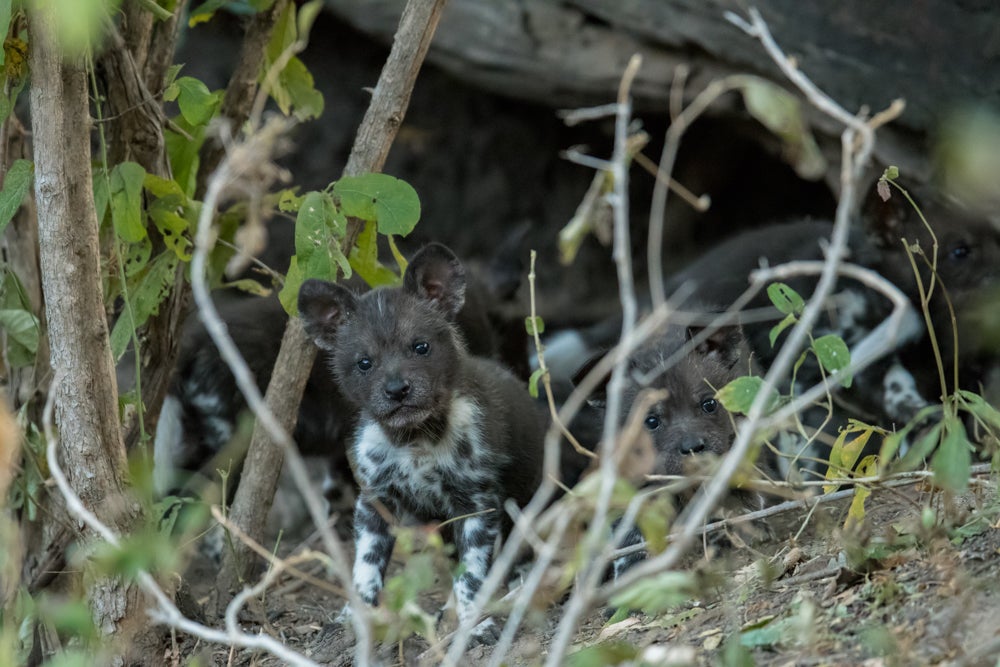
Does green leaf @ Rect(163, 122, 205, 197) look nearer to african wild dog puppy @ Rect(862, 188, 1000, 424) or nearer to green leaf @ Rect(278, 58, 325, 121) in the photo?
green leaf @ Rect(278, 58, 325, 121)

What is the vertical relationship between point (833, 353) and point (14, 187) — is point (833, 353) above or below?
above

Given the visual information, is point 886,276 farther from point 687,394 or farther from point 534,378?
point 534,378

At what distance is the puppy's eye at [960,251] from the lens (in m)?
6.24

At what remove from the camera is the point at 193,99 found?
4.41 meters

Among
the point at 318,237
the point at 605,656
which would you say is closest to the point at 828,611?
the point at 605,656

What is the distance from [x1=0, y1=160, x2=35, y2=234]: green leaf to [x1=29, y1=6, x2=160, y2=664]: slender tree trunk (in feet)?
0.64

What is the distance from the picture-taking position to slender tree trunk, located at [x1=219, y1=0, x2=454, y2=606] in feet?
15.5

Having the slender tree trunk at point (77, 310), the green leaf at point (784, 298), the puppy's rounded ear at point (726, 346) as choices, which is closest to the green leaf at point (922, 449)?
the green leaf at point (784, 298)

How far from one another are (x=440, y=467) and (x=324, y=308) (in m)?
0.78

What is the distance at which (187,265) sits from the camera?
189 inches

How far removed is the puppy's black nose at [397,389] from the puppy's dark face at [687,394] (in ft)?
2.85

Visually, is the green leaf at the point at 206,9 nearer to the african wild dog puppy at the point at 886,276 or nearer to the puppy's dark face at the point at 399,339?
the puppy's dark face at the point at 399,339

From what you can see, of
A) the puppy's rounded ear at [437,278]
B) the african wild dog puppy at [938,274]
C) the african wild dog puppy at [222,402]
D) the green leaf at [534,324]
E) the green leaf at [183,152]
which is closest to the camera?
the green leaf at [534,324]

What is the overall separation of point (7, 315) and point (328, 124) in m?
5.11
